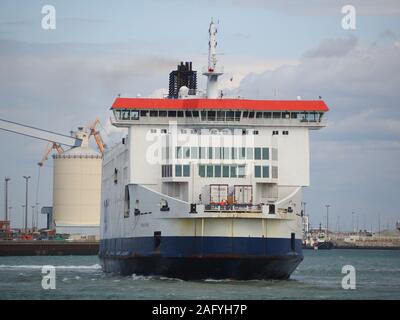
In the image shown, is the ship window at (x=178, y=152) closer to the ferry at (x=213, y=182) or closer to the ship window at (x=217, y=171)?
the ferry at (x=213, y=182)

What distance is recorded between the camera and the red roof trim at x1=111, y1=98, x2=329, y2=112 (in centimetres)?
5484

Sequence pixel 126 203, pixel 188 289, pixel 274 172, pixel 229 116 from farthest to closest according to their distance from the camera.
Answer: pixel 126 203, pixel 229 116, pixel 274 172, pixel 188 289

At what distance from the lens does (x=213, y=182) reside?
52.1m

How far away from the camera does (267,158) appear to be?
52969mm

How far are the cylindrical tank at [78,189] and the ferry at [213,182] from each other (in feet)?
207

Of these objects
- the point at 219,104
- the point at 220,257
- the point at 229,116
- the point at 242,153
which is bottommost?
the point at 220,257

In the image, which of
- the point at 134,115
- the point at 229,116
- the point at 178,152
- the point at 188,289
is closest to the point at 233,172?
the point at 178,152

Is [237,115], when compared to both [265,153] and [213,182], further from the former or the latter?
[213,182]

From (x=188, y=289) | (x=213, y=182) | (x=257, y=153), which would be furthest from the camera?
(x=257, y=153)

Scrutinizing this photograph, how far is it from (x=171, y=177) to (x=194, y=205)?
9.35ft

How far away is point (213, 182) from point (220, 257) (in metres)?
4.14

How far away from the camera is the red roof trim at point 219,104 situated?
54844mm

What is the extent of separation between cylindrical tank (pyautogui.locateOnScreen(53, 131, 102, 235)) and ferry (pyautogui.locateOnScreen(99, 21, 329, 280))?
6317 cm
